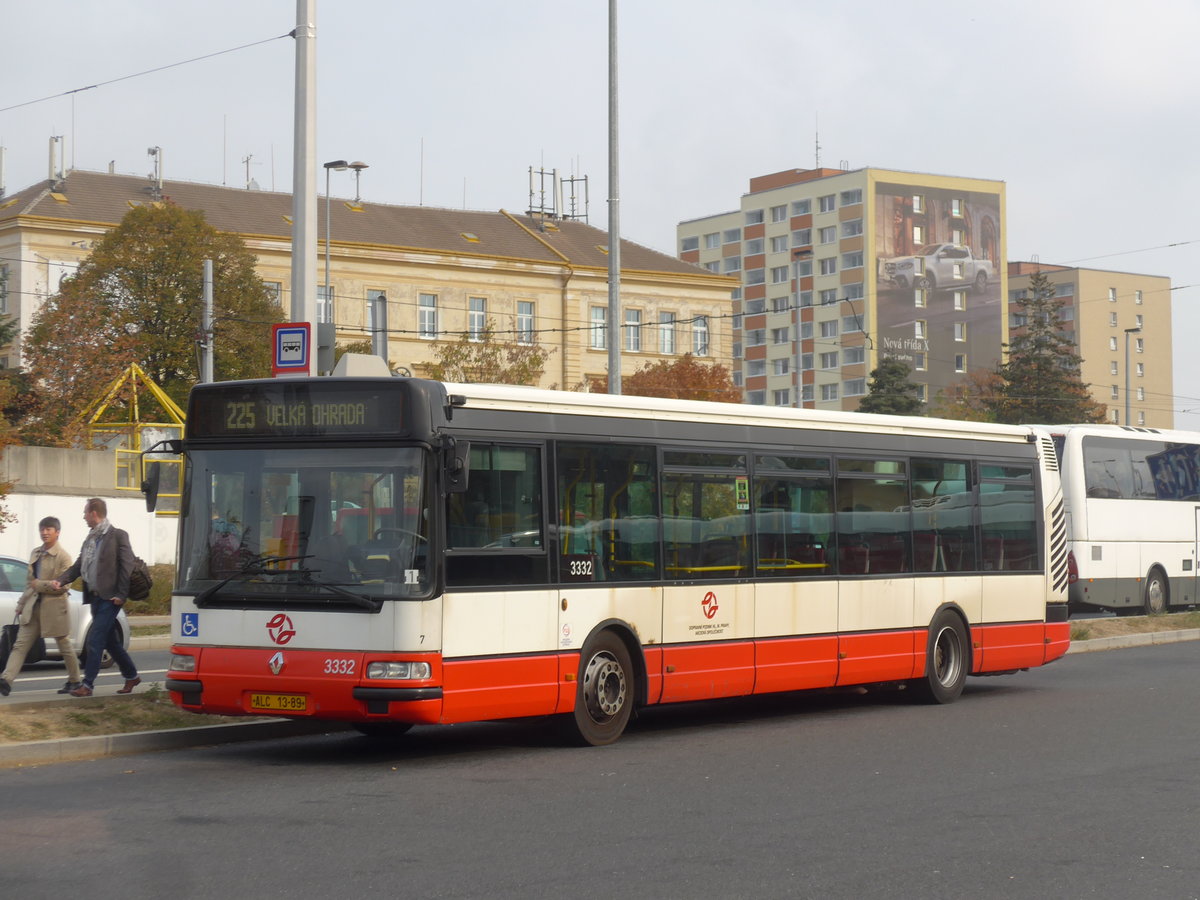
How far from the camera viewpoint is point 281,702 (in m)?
12.6

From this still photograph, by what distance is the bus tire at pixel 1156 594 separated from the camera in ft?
112

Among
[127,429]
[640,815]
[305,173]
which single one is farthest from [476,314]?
[640,815]

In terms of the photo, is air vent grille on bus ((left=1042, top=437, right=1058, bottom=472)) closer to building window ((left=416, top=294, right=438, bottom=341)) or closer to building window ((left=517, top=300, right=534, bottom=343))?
building window ((left=416, top=294, right=438, bottom=341))

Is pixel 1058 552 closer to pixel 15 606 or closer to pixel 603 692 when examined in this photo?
pixel 603 692

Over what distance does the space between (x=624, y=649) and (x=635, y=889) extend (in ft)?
20.0

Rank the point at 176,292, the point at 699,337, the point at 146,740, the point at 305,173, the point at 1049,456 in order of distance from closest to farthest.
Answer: the point at 146,740 → the point at 305,173 → the point at 1049,456 → the point at 176,292 → the point at 699,337

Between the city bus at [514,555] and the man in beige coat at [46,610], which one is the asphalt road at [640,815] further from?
the man in beige coat at [46,610]

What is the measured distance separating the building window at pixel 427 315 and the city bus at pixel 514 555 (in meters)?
71.0

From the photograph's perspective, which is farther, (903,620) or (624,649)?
(903,620)

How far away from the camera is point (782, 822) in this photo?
10.0 metres

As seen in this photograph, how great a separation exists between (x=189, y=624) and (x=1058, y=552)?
10.8 metres

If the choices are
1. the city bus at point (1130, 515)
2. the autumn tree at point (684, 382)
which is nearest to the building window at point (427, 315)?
the autumn tree at point (684, 382)

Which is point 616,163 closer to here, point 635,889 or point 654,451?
point 654,451

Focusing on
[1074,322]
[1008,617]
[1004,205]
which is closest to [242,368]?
[1008,617]
